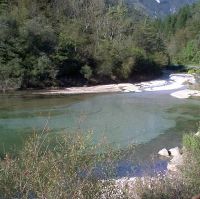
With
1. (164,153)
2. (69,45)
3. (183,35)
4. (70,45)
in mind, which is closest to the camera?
(164,153)

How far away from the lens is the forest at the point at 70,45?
186ft

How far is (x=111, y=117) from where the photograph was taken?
34.1 metres

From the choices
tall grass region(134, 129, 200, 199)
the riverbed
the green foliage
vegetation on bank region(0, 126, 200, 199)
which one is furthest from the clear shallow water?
the green foliage

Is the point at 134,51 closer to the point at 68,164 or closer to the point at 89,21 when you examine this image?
the point at 89,21

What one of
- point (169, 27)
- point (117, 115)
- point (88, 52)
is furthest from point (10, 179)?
point (169, 27)

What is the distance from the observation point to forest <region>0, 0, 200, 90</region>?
56844 millimetres

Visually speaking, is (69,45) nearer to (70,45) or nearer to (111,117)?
(70,45)

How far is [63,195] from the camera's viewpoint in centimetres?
579

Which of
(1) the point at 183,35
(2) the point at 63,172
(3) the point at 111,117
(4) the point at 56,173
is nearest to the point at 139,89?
(3) the point at 111,117

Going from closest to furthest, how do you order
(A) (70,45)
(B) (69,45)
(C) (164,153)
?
(C) (164,153), (B) (69,45), (A) (70,45)

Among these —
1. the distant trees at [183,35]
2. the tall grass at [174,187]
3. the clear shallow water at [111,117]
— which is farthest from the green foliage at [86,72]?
the distant trees at [183,35]

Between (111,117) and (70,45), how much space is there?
33.0m

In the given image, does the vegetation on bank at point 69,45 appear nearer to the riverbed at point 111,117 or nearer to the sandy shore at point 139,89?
the sandy shore at point 139,89

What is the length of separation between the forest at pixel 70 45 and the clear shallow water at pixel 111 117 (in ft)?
28.4
